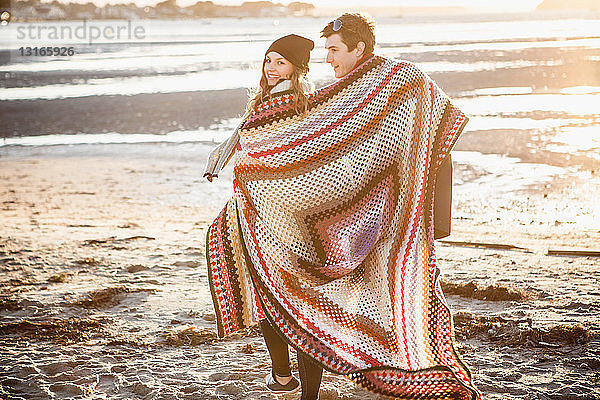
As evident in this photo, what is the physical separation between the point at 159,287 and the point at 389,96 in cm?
322

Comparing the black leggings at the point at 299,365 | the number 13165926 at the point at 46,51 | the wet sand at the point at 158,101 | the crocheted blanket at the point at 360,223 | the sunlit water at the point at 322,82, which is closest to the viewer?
the crocheted blanket at the point at 360,223

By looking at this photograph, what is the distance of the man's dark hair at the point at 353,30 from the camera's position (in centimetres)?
338

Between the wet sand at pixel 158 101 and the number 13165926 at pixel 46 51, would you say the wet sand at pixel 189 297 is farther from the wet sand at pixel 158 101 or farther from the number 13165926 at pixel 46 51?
the number 13165926 at pixel 46 51

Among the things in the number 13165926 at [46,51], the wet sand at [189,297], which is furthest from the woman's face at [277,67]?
the number 13165926 at [46,51]

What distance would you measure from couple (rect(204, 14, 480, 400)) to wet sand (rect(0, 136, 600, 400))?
0.73 metres

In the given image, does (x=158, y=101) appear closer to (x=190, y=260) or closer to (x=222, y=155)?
(x=190, y=260)

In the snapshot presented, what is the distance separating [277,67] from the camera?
347cm

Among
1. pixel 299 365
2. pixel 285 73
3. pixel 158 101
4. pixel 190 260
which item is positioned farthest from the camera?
pixel 158 101

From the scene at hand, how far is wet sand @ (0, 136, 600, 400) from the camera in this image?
4.29 meters

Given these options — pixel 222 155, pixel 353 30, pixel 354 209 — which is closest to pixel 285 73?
pixel 353 30

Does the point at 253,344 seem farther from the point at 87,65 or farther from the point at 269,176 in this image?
the point at 87,65

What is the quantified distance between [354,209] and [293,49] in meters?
0.79

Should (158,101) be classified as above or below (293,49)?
below

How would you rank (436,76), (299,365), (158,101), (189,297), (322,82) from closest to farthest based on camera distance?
(299,365) < (189,297) < (158,101) < (322,82) < (436,76)
